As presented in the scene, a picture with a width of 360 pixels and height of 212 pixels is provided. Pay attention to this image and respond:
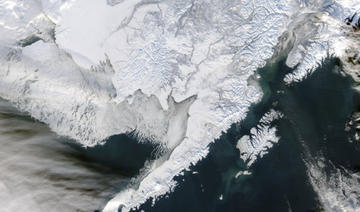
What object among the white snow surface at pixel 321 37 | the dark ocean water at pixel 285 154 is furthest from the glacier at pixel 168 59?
the dark ocean water at pixel 285 154

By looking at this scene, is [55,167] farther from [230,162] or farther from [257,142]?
[257,142]

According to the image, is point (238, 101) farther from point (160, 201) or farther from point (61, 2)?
point (61, 2)

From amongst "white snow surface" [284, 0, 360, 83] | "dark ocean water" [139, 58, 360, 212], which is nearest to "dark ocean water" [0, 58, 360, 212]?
"dark ocean water" [139, 58, 360, 212]

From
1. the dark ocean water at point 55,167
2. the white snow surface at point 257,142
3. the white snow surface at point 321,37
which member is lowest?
the dark ocean water at point 55,167

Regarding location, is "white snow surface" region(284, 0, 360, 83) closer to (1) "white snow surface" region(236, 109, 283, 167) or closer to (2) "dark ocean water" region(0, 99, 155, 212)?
(1) "white snow surface" region(236, 109, 283, 167)

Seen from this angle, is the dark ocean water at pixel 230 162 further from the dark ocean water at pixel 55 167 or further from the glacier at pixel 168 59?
the glacier at pixel 168 59

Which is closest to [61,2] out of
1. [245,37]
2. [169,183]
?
[245,37]
